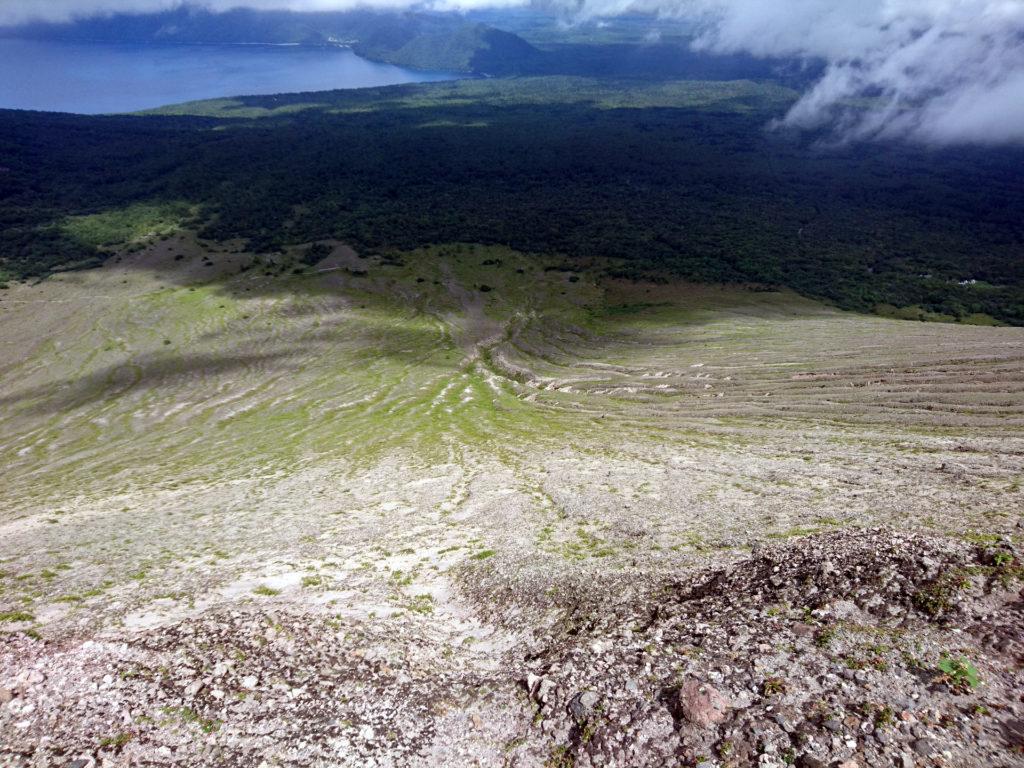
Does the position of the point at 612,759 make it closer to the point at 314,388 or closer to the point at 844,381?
the point at 844,381

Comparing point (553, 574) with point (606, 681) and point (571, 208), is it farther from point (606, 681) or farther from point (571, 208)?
point (571, 208)

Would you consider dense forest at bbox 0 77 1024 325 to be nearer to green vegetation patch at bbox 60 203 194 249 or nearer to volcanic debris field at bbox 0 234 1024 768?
green vegetation patch at bbox 60 203 194 249

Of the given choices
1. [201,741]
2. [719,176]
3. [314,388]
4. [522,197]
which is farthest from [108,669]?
[719,176]

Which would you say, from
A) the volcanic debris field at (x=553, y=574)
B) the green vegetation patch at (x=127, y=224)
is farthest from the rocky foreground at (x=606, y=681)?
the green vegetation patch at (x=127, y=224)

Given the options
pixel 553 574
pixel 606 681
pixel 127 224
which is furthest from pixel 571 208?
pixel 606 681

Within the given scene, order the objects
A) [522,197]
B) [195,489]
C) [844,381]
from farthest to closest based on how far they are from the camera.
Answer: [522,197]
[844,381]
[195,489]

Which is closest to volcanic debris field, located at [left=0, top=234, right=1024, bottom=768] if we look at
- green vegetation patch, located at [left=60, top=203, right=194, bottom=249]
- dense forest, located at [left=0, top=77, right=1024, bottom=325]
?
dense forest, located at [left=0, top=77, right=1024, bottom=325]

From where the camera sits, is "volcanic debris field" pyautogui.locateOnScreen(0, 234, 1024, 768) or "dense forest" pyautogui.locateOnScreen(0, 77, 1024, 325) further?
"dense forest" pyautogui.locateOnScreen(0, 77, 1024, 325)
